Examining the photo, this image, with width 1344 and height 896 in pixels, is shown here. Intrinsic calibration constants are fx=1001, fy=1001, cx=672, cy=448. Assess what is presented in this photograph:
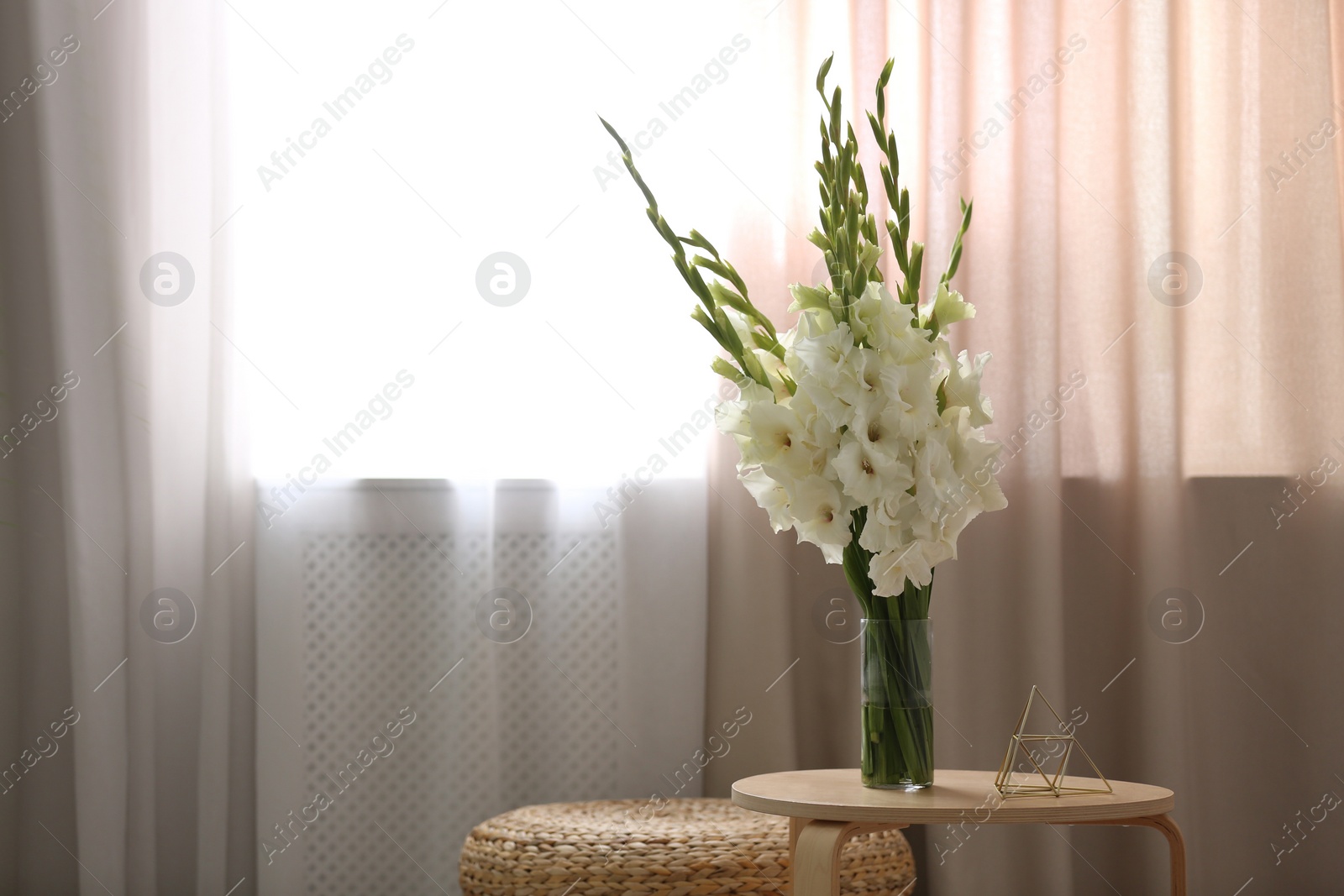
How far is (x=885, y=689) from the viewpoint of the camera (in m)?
1.00

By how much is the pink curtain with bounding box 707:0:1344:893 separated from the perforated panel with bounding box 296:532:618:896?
26 centimetres

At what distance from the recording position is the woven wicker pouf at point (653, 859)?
58.8 inches

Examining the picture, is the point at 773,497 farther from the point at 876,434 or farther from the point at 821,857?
the point at 821,857

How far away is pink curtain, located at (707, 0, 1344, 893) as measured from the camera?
190 cm

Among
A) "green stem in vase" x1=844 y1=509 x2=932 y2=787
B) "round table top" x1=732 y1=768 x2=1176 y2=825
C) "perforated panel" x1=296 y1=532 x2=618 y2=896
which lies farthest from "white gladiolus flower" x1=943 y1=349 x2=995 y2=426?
"perforated panel" x1=296 y1=532 x2=618 y2=896

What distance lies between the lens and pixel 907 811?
0.92m

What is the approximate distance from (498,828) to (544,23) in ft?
5.11

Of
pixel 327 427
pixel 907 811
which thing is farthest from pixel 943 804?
pixel 327 427

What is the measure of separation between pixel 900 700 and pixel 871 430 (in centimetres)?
28

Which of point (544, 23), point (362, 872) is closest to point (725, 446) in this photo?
point (544, 23)

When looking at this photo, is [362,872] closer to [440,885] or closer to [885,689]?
[440,885]

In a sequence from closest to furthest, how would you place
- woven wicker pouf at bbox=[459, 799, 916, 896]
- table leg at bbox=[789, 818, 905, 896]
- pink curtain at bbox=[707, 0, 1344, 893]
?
table leg at bbox=[789, 818, 905, 896]
woven wicker pouf at bbox=[459, 799, 916, 896]
pink curtain at bbox=[707, 0, 1344, 893]

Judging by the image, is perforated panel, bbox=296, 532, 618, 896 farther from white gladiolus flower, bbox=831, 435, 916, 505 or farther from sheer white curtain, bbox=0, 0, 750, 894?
white gladiolus flower, bbox=831, 435, 916, 505

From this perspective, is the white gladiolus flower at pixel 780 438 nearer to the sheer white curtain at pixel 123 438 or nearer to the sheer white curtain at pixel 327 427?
the sheer white curtain at pixel 327 427
